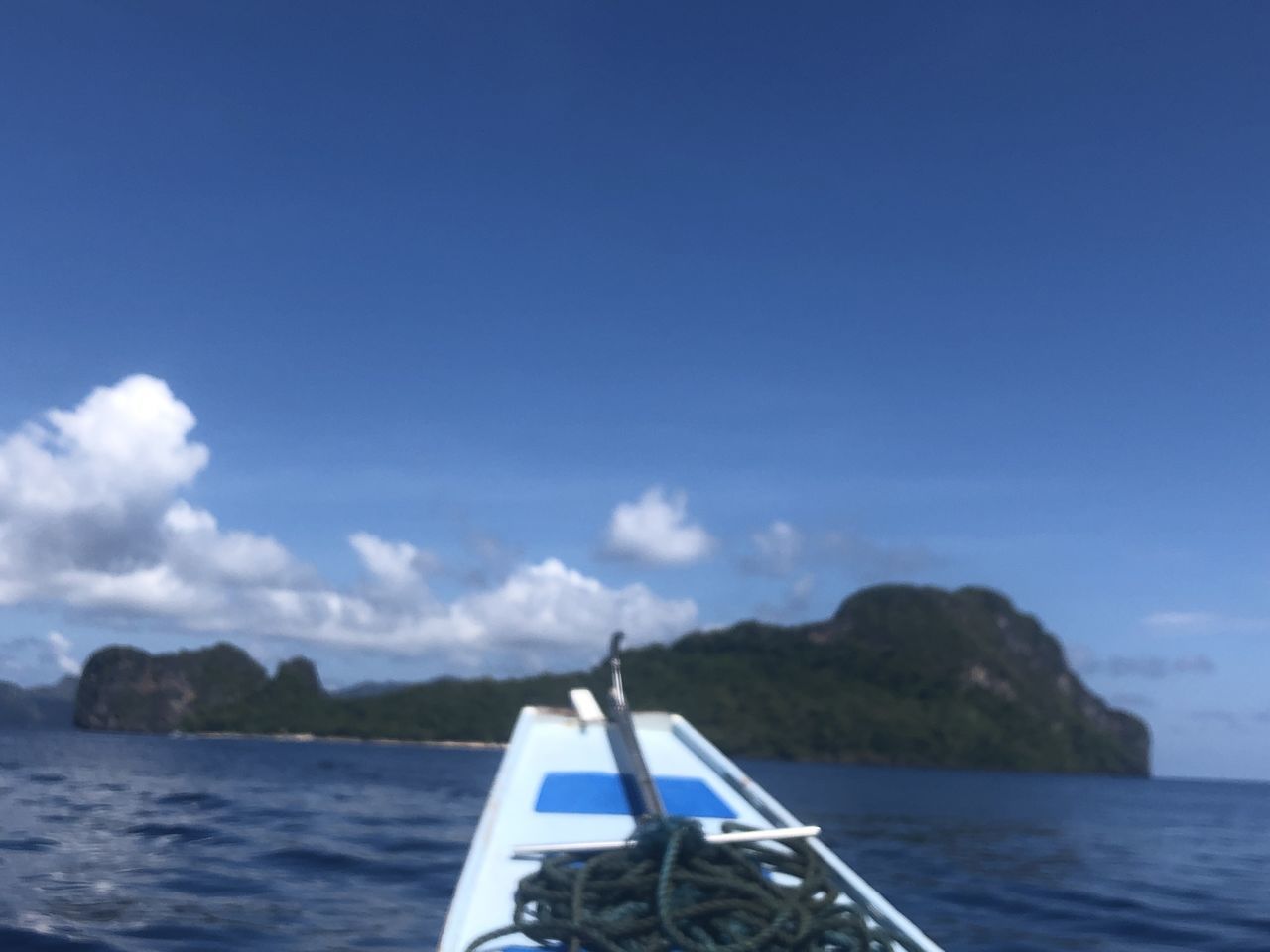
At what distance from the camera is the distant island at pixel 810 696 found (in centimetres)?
12762

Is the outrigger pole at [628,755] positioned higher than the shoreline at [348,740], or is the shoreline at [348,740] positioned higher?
the outrigger pole at [628,755]

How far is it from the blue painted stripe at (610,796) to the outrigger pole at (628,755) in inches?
2.7

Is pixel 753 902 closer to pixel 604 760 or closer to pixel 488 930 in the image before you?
pixel 488 930

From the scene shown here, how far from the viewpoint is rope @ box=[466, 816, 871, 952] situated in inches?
176

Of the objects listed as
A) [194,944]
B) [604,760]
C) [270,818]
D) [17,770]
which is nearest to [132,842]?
[270,818]

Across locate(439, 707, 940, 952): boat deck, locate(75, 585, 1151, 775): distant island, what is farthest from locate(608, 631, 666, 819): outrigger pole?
locate(75, 585, 1151, 775): distant island

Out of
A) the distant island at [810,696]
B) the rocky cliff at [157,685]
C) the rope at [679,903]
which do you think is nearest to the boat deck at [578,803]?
the rope at [679,903]

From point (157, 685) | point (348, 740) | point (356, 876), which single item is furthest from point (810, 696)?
point (356, 876)

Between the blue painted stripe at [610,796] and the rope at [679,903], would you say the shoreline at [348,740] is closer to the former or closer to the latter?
the blue painted stripe at [610,796]

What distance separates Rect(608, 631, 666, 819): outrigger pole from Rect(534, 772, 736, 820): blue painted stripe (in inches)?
2.7

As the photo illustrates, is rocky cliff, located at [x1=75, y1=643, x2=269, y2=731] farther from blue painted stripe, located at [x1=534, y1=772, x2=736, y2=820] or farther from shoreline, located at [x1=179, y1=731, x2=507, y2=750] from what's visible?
blue painted stripe, located at [x1=534, y1=772, x2=736, y2=820]

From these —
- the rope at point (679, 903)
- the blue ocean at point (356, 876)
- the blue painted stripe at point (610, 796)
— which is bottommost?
the blue ocean at point (356, 876)

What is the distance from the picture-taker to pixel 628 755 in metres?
7.65

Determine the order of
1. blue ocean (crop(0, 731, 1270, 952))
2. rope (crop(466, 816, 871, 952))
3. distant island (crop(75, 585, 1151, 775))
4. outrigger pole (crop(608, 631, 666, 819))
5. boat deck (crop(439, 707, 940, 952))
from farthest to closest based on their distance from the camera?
distant island (crop(75, 585, 1151, 775)), blue ocean (crop(0, 731, 1270, 952)), outrigger pole (crop(608, 631, 666, 819)), boat deck (crop(439, 707, 940, 952)), rope (crop(466, 816, 871, 952))
